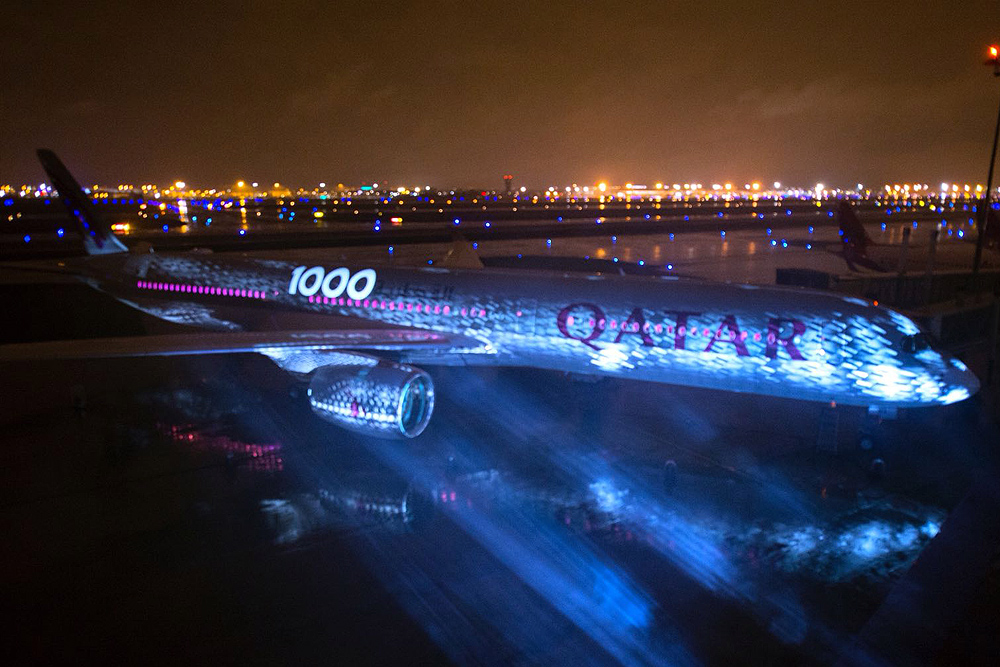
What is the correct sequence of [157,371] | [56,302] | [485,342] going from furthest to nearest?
[56,302] → [157,371] → [485,342]

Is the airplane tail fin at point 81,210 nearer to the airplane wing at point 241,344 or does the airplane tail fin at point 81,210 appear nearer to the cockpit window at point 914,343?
the airplane wing at point 241,344

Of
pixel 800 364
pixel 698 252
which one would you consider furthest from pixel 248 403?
pixel 698 252

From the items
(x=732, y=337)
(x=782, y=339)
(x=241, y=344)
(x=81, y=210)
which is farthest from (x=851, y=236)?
(x=81, y=210)

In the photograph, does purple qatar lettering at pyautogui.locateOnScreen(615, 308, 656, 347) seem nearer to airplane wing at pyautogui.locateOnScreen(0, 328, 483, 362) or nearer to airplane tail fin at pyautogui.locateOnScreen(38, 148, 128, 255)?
airplane wing at pyautogui.locateOnScreen(0, 328, 483, 362)

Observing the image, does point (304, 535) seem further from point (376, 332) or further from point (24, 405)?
point (24, 405)

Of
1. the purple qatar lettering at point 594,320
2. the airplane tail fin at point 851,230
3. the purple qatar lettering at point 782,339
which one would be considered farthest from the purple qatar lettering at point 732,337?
the airplane tail fin at point 851,230

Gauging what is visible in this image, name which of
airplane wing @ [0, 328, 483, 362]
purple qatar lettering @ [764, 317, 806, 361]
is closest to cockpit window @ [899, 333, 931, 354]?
purple qatar lettering @ [764, 317, 806, 361]
